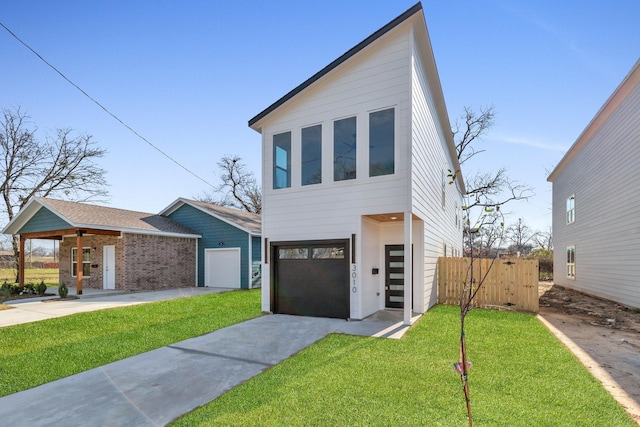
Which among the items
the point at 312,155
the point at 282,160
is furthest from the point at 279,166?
the point at 312,155

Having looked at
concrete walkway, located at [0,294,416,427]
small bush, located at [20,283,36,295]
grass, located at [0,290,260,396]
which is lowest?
small bush, located at [20,283,36,295]

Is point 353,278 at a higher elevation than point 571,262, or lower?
higher

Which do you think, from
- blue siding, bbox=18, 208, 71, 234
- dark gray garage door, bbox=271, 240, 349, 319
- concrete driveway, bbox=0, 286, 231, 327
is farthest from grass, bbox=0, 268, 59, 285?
dark gray garage door, bbox=271, 240, 349, 319

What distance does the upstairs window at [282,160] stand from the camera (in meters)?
8.49

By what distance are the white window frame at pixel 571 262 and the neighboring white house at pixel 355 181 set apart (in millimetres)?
10349

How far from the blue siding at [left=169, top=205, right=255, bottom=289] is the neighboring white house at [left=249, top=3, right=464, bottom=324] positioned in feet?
23.2

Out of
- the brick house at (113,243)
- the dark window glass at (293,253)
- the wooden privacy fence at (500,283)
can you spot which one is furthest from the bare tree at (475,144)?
the brick house at (113,243)

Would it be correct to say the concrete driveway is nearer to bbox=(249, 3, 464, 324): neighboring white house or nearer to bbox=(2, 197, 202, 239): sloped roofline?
bbox=(2, 197, 202, 239): sloped roofline

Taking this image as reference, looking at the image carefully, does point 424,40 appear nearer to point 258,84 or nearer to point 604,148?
point 258,84

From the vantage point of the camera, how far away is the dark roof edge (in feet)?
22.2

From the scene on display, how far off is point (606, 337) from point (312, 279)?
5976 millimetres

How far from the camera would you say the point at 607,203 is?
11.3 m

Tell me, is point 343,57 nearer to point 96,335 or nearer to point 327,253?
point 327,253

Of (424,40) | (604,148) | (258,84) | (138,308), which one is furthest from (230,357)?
(604,148)
